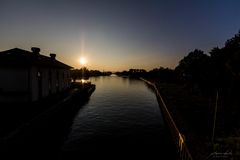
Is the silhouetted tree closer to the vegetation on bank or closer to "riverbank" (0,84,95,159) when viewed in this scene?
the vegetation on bank

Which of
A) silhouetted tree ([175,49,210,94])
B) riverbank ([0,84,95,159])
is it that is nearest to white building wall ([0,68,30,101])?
riverbank ([0,84,95,159])

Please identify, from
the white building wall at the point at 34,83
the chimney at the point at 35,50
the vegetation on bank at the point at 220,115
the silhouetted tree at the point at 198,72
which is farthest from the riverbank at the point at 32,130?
the silhouetted tree at the point at 198,72

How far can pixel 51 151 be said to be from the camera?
13258 mm

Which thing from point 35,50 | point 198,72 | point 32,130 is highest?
point 35,50

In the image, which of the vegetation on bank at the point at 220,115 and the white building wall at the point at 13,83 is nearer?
the vegetation on bank at the point at 220,115

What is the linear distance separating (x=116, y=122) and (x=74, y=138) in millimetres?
6259

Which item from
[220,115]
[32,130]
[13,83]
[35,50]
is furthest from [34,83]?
[220,115]

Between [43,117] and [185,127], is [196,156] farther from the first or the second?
[43,117]

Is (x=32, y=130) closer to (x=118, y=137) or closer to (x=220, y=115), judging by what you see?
(x=118, y=137)

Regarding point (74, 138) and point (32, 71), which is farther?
point (32, 71)

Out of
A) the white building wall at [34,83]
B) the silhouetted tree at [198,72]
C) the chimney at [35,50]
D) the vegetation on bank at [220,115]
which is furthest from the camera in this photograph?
the chimney at [35,50]

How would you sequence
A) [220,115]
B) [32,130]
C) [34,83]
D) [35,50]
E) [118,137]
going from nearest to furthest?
[32,130]
[118,137]
[220,115]
[34,83]
[35,50]

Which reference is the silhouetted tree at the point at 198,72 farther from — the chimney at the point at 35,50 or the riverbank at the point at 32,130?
the chimney at the point at 35,50

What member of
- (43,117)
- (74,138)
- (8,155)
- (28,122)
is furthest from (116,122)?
(8,155)
